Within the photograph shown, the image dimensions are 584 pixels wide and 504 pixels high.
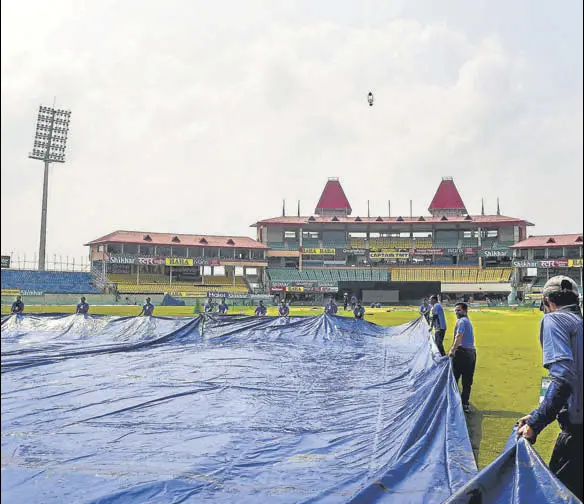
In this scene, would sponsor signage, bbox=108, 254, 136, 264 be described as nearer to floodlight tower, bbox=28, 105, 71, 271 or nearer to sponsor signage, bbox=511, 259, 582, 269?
floodlight tower, bbox=28, 105, 71, 271

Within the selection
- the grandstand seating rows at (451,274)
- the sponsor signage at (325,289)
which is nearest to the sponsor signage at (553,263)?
the grandstand seating rows at (451,274)

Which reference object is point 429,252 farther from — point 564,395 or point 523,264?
point 564,395

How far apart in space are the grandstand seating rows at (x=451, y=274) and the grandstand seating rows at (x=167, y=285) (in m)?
21.7

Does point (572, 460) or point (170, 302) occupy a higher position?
point (572, 460)

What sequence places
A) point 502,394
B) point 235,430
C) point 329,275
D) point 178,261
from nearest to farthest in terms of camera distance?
point 235,430
point 502,394
point 178,261
point 329,275

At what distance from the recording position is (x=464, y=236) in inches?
2744

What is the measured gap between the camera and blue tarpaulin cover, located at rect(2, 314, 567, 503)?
3885 millimetres

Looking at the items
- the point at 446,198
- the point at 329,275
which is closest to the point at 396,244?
the point at 329,275

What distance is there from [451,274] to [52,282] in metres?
49.3

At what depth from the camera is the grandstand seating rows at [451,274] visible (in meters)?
61.0

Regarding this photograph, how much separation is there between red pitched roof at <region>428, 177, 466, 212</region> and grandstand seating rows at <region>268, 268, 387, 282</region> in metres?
23.4

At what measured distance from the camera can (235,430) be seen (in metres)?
5.64

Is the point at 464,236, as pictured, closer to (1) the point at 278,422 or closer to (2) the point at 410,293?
(2) the point at 410,293

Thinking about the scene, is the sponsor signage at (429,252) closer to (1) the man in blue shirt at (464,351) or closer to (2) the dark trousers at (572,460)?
(1) the man in blue shirt at (464,351)
